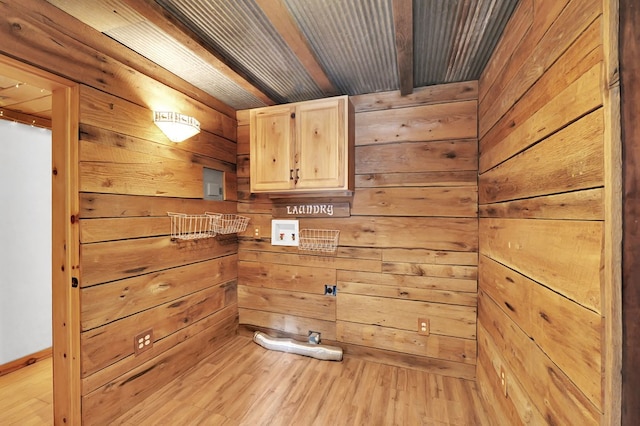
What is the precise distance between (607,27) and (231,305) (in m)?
2.99

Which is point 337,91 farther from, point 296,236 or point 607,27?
point 607,27

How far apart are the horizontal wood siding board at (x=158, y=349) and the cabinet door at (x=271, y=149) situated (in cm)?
129

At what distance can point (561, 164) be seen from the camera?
0.97 m

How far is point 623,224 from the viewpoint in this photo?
0.71 m

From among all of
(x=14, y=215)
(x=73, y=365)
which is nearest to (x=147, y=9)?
(x=73, y=365)

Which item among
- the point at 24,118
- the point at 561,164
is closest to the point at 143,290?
the point at 24,118

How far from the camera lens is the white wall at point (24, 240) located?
7.25 ft

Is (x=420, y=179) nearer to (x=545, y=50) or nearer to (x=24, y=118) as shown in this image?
(x=545, y=50)

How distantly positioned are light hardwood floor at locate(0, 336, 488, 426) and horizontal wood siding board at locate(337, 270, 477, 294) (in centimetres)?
69

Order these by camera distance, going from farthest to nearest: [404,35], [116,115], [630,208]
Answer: [116,115] → [404,35] → [630,208]

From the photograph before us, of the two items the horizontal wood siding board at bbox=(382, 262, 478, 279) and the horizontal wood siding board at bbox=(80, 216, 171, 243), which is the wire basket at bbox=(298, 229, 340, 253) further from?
the horizontal wood siding board at bbox=(80, 216, 171, 243)

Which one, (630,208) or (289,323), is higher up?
(630,208)

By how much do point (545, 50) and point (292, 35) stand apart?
3.99ft

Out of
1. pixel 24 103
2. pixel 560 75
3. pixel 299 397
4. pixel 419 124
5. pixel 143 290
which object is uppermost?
pixel 24 103
